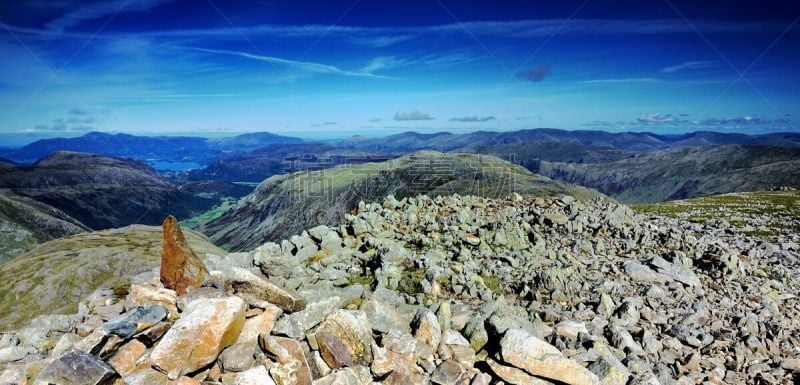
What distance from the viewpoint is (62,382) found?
8305mm

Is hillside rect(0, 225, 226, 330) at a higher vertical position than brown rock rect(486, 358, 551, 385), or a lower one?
lower

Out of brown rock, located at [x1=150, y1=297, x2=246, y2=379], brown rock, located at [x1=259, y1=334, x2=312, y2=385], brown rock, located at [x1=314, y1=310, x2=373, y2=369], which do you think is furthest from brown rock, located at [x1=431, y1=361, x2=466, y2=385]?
brown rock, located at [x1=150, y1=297, x2=246, y2=379]

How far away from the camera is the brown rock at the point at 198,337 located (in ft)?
29.0

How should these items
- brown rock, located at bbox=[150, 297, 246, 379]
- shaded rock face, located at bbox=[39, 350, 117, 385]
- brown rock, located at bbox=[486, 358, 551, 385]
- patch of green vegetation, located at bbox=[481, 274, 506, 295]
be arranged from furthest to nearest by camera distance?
patch of green vegetation, located at bbox=[481, 274, 506, 295]
brown rock, located at bbox=[486, 358, 551, 385]
brown rock, located at bbox=[150, 297, 246, 379]
shaded rock face, located at bbox=[39, 350, 117, 385]

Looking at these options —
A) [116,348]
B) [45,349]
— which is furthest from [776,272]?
[45,349]

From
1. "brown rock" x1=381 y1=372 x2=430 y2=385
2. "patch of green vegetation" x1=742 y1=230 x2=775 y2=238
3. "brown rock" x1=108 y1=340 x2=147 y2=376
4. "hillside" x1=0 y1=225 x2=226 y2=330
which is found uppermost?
"brown rock" x1=108 y1=340 x2=147 y2=376

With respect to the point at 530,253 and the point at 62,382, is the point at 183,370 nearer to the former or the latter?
the point at 62,382

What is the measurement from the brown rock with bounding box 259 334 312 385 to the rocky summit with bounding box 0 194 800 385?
0.11 ft

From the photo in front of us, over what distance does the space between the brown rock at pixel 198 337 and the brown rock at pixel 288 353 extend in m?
0.80

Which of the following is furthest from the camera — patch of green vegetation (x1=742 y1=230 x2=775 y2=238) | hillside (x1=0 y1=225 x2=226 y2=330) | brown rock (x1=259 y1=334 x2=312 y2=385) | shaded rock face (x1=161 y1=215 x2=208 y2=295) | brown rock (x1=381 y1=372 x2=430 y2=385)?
hillside (x1=0 y1=225 x2=226 y2=330)

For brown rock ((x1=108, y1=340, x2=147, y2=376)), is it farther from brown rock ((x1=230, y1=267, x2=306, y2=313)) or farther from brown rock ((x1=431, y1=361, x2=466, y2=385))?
brown rock ((x1=431, y1=361, x2=466, y2=385))

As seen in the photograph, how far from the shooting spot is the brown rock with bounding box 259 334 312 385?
354 inches

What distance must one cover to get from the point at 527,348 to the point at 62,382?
9.76 metres

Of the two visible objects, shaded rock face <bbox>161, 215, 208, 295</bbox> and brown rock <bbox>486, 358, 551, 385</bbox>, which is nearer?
brown rock <bbox>486, 358, 551, 385</bbox>
